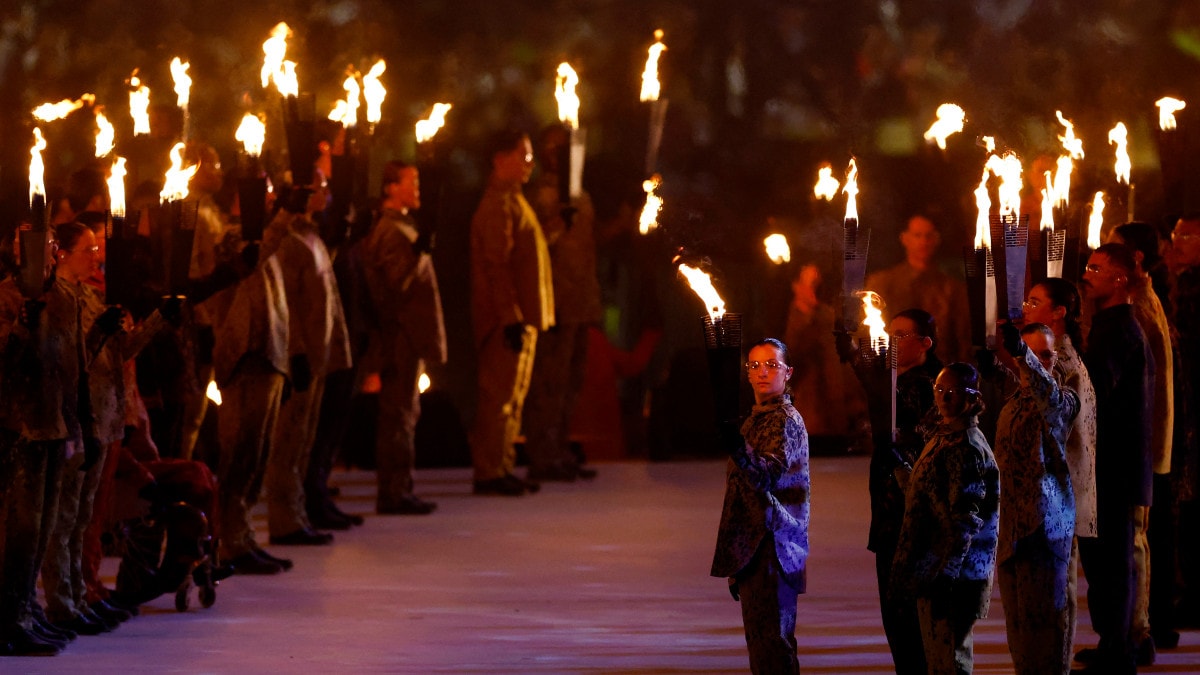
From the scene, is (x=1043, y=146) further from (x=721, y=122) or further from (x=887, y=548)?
(x=887, y=548)

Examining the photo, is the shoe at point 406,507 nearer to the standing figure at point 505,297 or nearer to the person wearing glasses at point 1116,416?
the standing figure at point 505,297

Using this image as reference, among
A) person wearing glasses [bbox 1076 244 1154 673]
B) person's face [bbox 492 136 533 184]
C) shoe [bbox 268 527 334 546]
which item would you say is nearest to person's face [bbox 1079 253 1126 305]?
person wearing glasses [bbox 1076 244 1154 673]

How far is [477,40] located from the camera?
17.7 metres

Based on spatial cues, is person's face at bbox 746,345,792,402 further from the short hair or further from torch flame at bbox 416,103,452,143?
torch flame at bbox 416,103,452,143

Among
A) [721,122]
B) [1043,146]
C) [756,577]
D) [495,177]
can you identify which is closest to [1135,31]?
[1043,146]

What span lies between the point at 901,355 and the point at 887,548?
Answer: 0.71 m

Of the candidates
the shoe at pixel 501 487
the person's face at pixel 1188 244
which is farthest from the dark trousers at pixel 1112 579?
the shoe at pixel 501 487

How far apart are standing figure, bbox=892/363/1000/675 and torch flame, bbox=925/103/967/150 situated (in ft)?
15.4

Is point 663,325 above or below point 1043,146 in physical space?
below

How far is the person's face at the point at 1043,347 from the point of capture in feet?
25.3

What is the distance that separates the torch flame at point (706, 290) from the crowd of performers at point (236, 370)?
2355 mm

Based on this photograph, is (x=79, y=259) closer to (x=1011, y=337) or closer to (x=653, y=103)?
(x=1011, y=337)

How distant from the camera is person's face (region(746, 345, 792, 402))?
7.38 m

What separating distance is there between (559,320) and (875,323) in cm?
799
